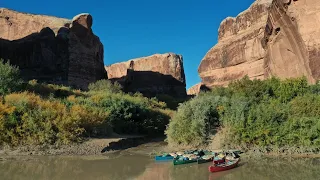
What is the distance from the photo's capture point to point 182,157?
44.9 feet

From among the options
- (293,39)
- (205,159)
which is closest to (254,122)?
(205,159)

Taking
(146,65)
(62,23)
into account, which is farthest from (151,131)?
(146,65)

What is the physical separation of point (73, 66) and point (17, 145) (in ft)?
140

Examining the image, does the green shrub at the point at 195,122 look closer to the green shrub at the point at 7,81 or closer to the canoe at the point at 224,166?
the canoe at the point at 224,166

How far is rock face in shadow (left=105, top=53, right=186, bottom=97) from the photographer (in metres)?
76.7

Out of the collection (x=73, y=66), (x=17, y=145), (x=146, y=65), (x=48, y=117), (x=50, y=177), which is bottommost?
(x=50, y=177)

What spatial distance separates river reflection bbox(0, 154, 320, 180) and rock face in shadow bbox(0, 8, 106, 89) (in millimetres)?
41009

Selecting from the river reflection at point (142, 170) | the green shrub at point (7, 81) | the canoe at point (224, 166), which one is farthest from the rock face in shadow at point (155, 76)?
the canoe at point (224, 166)

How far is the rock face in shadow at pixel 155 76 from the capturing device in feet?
252

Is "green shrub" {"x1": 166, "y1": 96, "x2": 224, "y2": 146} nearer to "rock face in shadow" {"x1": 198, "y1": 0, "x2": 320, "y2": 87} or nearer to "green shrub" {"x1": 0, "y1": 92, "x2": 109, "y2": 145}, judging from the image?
"green shrub" {"x1": 0, "y1": 92, "x2": 109, "y2": 145}

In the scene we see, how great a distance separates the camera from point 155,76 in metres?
83.8

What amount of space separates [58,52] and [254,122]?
48.0 m

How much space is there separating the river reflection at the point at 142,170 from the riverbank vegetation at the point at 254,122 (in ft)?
4.92

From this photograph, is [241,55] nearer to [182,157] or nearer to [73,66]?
[73,66]
